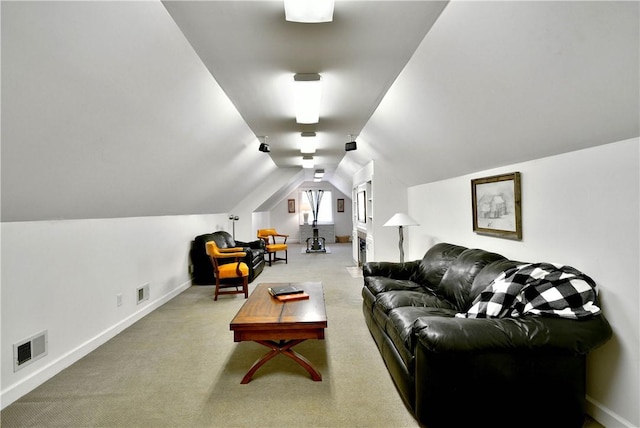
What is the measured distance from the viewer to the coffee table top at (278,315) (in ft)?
7.88

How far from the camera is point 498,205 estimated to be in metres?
2.97

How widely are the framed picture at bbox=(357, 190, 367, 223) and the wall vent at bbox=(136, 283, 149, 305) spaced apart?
411cm

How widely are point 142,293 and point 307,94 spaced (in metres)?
3.11

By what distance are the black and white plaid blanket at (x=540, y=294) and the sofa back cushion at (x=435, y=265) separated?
1134mm

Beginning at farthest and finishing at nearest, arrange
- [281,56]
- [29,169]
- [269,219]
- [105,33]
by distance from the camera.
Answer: [269,219] → [281,56] → [29,169] → [105,33]

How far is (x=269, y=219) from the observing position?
12.0 metres

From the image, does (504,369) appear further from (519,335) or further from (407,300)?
(407,300)

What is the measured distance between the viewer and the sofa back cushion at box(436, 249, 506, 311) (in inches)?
107

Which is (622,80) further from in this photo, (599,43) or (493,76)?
(493,76)

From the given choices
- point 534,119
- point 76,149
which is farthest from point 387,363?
point 76,149

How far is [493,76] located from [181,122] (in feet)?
8.28

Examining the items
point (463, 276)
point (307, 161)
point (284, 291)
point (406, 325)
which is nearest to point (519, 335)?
point (406, 325)

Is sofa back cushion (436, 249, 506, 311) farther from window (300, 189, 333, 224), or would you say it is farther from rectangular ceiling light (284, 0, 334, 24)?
window (300, 189, 333, 224)

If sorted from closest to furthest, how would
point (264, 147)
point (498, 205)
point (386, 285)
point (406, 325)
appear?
point (406, 325)
point (498, 205)
point (386, 285)
point (264, 147)
